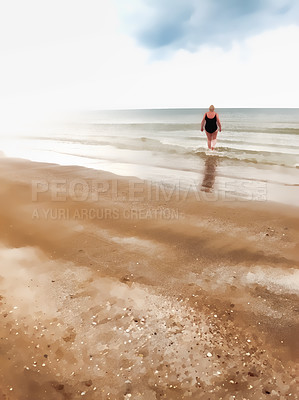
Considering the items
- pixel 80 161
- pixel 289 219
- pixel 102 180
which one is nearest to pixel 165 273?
pixel 289 219

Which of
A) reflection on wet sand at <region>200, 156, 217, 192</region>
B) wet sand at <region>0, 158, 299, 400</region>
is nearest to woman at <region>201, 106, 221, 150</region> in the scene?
reflection on wet sand at <region>200, 156, 217, 192</region>

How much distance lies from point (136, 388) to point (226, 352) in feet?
3.68

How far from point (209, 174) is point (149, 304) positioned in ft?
31.2

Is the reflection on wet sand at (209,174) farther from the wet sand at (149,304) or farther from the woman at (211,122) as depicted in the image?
the wet sand at (149,304)

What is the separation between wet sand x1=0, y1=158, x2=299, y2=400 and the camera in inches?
115

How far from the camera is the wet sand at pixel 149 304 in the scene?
291 centimetres

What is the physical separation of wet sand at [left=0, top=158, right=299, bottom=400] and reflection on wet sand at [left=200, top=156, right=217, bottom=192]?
271 centimetres

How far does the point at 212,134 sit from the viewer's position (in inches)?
628

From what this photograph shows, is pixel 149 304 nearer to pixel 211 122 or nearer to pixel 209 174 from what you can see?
pixel 209 174

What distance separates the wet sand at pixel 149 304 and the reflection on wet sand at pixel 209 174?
8.88ft

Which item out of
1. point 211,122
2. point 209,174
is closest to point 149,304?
point 209,174

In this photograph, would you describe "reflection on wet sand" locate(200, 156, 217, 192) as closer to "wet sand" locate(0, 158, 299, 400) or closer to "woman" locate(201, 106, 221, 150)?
"woman" locate(201, 106, 221, 150)

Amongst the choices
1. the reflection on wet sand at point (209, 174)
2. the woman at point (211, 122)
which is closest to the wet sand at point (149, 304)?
the reflection on wet sand at point (209, 174)

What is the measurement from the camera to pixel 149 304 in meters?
4.05
